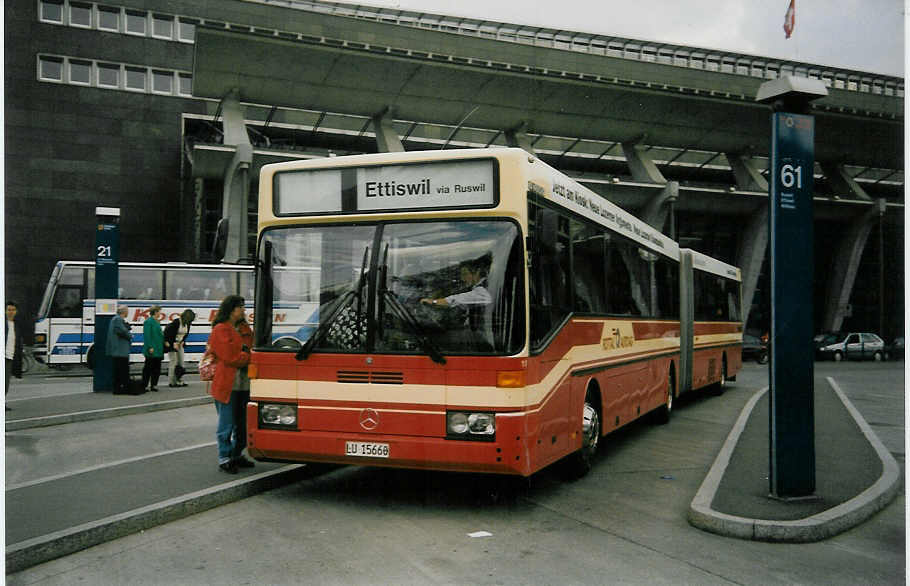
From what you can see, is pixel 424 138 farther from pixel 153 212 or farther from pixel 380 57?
pixel 153 212

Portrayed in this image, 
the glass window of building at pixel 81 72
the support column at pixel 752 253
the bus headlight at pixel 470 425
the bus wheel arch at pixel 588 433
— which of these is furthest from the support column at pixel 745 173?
the bus headlight at pixel 470 425

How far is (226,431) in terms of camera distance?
26.9ft

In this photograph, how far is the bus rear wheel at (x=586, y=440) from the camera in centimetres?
855

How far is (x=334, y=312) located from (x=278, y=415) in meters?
1.03

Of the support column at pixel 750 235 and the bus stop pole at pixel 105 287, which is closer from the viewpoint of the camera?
the bus stop pole at pixel 105 287

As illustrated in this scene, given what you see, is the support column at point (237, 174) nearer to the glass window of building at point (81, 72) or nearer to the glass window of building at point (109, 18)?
the glass window of building at point (81, 72)

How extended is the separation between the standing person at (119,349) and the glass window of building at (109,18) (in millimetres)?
27467

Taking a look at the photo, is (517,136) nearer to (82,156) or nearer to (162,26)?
(162,26)

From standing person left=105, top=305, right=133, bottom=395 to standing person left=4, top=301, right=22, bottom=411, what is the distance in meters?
2.55

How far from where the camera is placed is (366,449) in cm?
698

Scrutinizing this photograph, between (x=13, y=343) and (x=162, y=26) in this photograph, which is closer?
(x=13, y=343)

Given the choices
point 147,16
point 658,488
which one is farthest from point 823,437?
point 147,16

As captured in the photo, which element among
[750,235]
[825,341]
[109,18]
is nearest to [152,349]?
[109,18]

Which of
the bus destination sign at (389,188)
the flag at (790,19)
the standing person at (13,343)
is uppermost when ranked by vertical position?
the flag at (790,19)
